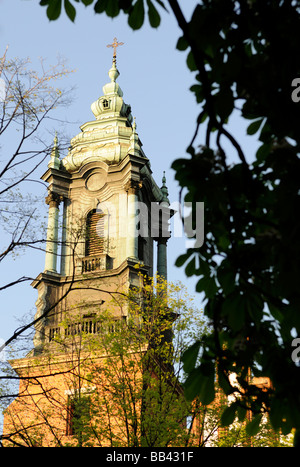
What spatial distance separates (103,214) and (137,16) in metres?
Result: 32.7

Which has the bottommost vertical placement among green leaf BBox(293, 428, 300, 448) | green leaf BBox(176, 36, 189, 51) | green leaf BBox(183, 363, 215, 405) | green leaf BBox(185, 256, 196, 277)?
green leaf BBox(293, 428, 300, 448)

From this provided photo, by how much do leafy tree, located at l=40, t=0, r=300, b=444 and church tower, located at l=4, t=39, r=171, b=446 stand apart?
95.3ft

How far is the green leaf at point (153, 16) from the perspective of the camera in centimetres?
645

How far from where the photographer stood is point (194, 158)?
5.93 m

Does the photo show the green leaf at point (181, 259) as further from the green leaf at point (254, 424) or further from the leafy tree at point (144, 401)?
the leafy tree at point (144, 401)

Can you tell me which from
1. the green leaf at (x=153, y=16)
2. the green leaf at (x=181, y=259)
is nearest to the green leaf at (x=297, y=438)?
the green leaf at (x=181, y=259)

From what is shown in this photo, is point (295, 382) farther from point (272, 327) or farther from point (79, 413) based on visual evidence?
point (79, 413)

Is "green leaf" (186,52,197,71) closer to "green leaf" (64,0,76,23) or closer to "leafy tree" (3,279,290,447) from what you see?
"green leaf" (64,0,76,23)

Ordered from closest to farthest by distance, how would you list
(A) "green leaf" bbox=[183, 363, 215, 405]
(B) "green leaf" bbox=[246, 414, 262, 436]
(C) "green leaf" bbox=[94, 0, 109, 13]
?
1. (A) "green leaf" bbox=[183, 363, 215, 405]
2. (B) "green leaf" bbox=[246, 414, 262, 436]
3. (C) "green leaf" bbox=[94, 0, 109, 13]

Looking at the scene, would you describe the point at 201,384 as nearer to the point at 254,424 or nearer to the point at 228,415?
the point at 228,415

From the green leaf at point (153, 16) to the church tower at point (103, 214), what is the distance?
28952mm

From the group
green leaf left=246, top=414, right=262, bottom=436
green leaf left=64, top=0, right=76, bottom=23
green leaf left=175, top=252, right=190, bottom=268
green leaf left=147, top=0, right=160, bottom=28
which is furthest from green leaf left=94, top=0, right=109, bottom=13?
green leaf left=246, top=414, right=262, bottom=436

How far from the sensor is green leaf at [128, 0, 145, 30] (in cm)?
655
